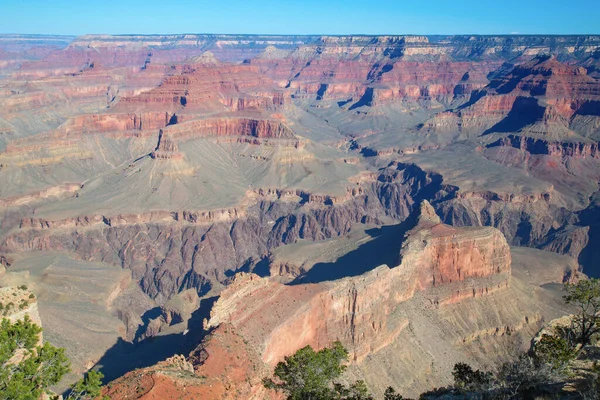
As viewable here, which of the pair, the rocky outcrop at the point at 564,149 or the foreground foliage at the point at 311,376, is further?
the rocky outcrop at the point at 564,149

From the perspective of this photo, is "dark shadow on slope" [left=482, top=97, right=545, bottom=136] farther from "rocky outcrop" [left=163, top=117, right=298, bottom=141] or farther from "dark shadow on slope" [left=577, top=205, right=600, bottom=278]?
"rocky outcrop" [left=163, top=117, right=298, bottom=141]

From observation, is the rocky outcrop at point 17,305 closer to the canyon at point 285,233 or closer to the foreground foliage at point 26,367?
the canyon at point 285,233

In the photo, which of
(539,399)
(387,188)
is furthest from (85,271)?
(387,188)

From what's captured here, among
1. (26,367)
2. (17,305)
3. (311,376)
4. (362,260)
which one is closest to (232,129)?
(362,260)

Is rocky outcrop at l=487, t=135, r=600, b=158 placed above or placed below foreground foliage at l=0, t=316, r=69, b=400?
below

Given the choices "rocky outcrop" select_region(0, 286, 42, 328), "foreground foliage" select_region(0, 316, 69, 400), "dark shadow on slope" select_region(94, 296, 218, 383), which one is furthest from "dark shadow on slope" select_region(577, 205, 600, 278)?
"foreground foliage" select_region(0, 316, 69, 400)

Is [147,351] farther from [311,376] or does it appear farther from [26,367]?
[26,367]

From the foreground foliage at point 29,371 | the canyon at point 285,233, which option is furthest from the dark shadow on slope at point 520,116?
the foreground foliage at point 29,371
